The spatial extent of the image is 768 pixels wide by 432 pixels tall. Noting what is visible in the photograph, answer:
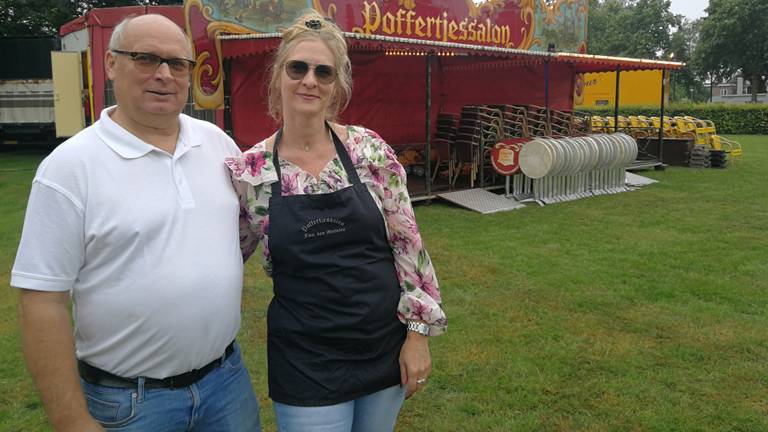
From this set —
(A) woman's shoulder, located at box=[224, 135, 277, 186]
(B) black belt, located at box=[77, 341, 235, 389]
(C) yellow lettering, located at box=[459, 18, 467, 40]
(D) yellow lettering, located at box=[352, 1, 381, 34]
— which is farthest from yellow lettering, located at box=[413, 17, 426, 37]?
(B) black belt, located at box=[77, 341, 235, 389]

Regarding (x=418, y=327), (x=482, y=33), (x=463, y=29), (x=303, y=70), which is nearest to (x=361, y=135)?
(x=303, y=70)

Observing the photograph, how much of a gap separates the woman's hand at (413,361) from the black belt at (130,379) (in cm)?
58

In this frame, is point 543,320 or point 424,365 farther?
point 543,320

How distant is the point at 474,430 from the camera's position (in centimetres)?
321

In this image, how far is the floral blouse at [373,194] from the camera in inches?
70.8

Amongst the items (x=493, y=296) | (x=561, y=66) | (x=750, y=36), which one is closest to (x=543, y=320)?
(x=493, y=296)

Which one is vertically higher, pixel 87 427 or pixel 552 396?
pixel 87 427

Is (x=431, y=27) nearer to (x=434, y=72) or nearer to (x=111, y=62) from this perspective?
(x=434, y=72)

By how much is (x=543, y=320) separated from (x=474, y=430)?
5.43 ft

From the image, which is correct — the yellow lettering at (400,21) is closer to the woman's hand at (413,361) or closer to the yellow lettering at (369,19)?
the yellow lettering at (369,19)

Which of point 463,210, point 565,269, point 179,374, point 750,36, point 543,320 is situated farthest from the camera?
point 750,36

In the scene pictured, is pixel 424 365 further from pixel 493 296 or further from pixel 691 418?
pixel 493 296

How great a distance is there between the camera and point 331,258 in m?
1.74

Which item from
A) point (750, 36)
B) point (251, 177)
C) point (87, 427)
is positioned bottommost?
point (87, 427)
